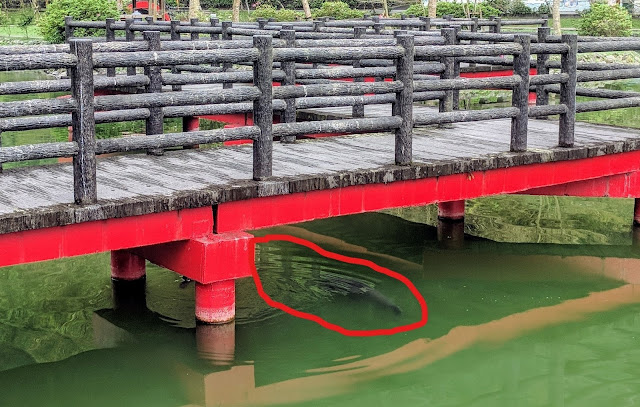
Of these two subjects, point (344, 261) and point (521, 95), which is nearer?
point (521, 95)

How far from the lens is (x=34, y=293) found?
975 cm

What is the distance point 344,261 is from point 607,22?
27352mm

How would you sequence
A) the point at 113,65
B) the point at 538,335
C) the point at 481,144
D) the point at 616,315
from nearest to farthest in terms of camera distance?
the point at 113,65, the point at 538,335, the point at 616,315, the point at 481,144

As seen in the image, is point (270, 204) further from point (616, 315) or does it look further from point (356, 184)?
point (616, 315)

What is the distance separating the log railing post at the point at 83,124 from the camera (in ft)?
23.8

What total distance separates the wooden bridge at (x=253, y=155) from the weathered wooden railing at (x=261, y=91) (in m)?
0.01

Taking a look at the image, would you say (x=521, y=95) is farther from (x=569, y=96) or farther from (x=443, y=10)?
(x=443, y=10)

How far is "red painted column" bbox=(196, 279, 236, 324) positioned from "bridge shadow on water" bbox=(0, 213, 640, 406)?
0.09 m

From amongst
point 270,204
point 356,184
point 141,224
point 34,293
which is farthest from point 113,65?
point 34,293

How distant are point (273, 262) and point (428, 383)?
10.4 feet

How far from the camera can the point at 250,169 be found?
8852 millimetres

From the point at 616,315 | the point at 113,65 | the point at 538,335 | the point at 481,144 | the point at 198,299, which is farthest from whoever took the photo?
the point at 481,144

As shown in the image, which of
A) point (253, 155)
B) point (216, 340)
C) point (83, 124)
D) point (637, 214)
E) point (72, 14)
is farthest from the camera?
point (72, 14)

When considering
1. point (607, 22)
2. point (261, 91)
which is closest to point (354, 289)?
point (261, 91)
